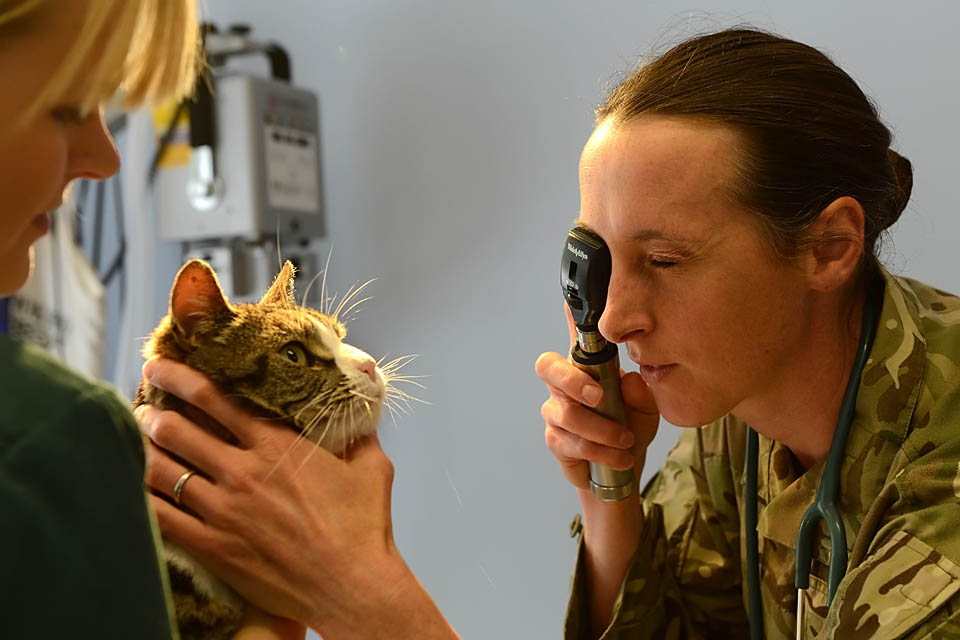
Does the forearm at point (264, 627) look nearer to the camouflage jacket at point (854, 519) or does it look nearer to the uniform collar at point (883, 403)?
the camouflage jacket at point (854, 519)

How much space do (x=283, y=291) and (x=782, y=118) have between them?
1.68 feet

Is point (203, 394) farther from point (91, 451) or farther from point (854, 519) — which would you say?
point (854, 519)

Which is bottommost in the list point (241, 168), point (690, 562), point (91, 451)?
point (690, 562)

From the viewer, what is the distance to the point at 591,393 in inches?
38.9

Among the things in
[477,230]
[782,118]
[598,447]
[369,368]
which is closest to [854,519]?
[598,447]

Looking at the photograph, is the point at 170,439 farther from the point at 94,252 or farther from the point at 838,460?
the point at 94,252

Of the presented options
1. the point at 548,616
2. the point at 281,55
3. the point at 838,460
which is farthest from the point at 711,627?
the point at 281,55

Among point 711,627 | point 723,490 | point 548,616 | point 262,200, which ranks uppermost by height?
point 262,200

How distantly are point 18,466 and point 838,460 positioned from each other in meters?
0.78

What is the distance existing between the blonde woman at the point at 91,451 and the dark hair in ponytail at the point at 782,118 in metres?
0.52

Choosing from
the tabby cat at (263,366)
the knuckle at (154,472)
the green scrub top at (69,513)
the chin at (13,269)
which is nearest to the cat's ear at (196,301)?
the tabby cat at (263,366)

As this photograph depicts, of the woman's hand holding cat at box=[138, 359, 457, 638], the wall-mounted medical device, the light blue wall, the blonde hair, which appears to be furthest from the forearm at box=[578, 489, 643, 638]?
the wall-mounted medical device

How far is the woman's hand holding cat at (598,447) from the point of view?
1010mm

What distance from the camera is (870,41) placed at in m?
1.33
